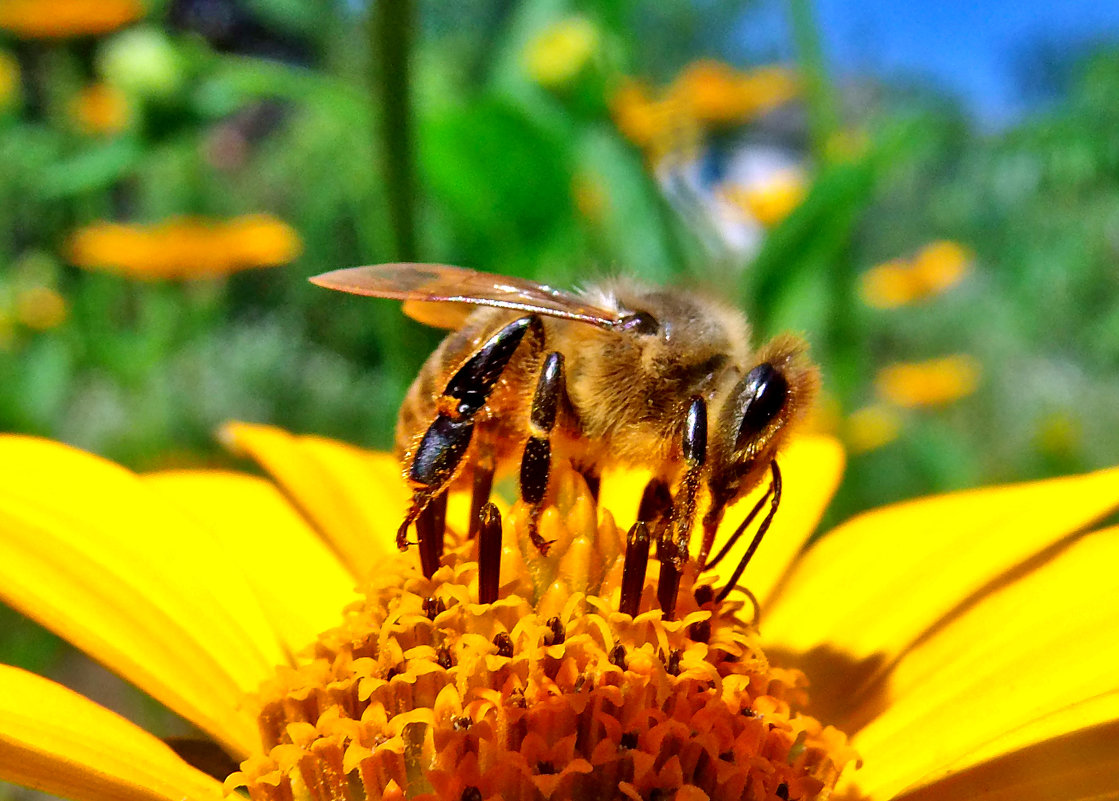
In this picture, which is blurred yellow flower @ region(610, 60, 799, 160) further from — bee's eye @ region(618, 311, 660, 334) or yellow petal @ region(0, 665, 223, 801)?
yellow petal @ region(0, 665, 223, 801)

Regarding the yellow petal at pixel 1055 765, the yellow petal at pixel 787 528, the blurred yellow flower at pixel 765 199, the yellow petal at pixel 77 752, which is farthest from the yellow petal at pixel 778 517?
the blurred yellow flower at pixel 765 199

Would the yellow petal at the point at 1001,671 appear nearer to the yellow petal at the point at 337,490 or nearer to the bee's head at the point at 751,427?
the bee's head at the point at 751,427

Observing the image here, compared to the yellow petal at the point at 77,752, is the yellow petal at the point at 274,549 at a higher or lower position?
higher

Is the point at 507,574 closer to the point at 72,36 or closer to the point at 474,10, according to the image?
the point at 72,36

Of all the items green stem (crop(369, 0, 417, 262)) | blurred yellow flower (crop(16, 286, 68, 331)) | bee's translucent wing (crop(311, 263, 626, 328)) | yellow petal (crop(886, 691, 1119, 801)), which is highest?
blurred yellow flower (crop(16, 286, 68, 331))

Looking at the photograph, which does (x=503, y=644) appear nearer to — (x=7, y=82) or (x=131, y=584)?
(x=131, y=584)

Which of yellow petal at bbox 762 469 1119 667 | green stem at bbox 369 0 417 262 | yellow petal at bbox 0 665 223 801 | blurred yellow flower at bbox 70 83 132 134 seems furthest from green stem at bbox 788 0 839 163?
blurred yellow flower at bbox 70 83 132 134

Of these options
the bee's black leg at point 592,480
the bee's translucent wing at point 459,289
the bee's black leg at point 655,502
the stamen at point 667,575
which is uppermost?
the bee's translucent wing at point 459,289
